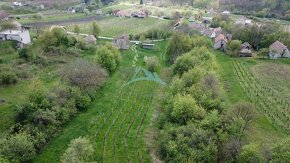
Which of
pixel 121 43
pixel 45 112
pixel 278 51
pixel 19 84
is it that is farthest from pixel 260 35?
pixel 45 112

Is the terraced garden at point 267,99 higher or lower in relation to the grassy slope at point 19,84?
lower

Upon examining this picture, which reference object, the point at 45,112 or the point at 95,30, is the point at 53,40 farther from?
the point at 45,112

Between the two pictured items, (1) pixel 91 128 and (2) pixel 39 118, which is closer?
(2) pixel 39 118

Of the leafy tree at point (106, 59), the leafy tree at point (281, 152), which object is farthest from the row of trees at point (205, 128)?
the leafy tree at point (106, 59)

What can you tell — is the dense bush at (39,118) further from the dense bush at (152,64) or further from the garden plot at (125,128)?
the dense bush at (152,64)

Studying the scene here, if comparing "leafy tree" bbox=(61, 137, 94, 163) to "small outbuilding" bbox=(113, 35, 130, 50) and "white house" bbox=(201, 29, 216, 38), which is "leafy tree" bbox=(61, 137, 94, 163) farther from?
"white house" bbox=(201, 29, 216, 38)
